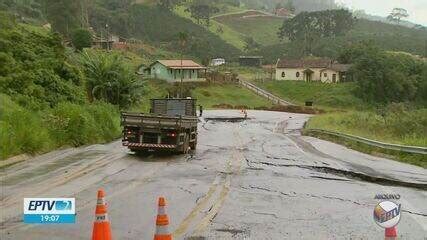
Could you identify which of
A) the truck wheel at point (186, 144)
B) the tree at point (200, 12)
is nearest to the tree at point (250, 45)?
the tree at point (200, 12)

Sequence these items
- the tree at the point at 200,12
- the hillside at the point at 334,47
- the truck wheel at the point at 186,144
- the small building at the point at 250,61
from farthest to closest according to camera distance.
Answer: the tree at the point at 200,12 → the hillside at the point at 334,47 → the small building at the point at 250,61 → the truck wheel at the point at 186,144

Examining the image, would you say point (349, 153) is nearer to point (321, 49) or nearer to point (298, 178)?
point (298, 178)

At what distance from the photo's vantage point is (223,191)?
13.4 metres

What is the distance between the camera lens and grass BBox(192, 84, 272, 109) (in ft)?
288

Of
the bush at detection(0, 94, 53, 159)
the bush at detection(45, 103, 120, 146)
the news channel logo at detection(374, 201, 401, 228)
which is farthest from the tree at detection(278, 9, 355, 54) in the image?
the news channel logo at detection(374, 201, 401, 228)

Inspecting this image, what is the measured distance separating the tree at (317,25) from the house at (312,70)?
163ft

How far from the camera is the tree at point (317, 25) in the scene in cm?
17038

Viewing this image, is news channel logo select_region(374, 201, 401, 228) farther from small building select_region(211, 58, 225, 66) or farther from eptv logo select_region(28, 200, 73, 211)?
small building select_region(211, 58, 225, 66)

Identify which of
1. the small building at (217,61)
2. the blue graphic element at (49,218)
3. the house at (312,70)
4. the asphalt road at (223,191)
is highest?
the small building at (217,61)

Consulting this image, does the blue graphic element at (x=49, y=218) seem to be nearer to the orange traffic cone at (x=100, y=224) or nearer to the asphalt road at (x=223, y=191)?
the asphalt road at (x=223, y=191)

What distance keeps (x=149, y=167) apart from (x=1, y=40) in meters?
13.6

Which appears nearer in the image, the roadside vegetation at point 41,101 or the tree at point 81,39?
the roadside vegetation at point 41,101

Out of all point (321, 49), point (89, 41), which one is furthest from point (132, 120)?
point (321, 49)

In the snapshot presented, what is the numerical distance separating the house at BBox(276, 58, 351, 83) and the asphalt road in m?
92.6
